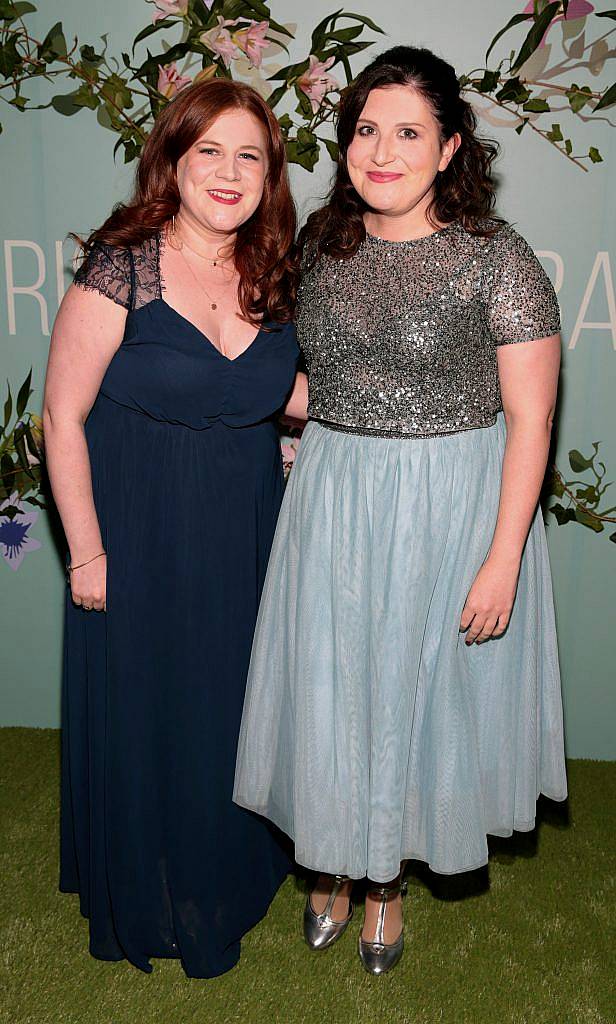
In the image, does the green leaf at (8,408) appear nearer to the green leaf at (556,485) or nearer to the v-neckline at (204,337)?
the v-neckline at (204,337)

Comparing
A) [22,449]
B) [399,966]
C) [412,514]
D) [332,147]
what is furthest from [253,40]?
[399,966]

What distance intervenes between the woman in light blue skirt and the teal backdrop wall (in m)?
0.70

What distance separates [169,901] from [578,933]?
Answer: 0.85 metres

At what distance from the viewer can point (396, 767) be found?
5.36ft

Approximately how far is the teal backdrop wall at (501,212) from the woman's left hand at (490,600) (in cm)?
93

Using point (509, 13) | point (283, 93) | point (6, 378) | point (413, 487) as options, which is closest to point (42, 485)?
point (6, 378)

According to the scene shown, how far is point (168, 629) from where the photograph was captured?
5.65 feet

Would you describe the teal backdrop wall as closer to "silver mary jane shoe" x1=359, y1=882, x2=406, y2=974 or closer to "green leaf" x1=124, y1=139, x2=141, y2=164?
"green leaf" x1=124, y1=139, x2=141, y2=164

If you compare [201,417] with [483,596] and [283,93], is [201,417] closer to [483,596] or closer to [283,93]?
[483,596]

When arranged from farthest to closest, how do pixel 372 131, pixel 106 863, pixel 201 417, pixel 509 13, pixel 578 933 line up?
1. pixel 509 13
2. pixel 578 933
3. pixel 106 863
4. pixel 201 417
5. pixel 372 131

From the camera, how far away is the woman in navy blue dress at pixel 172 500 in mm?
1607

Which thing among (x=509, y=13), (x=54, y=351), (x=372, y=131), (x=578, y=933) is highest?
(x=509, y=13)

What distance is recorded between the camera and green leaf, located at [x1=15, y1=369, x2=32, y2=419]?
2.45m

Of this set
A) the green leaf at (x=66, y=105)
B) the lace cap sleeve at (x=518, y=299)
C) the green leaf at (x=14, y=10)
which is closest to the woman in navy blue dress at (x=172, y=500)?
the lace cap sleeve at (x=518, y=299)
